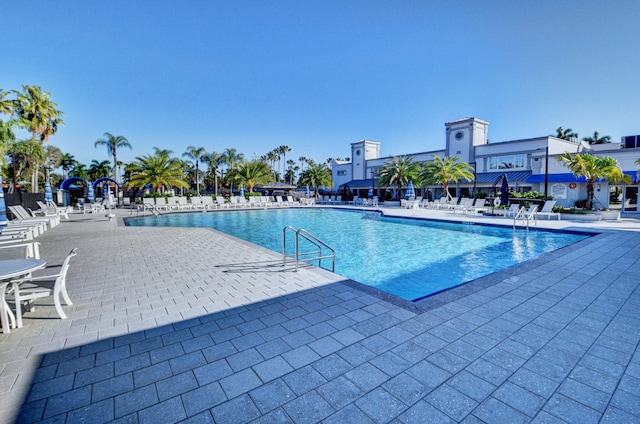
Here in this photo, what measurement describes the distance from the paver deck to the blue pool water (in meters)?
1.88

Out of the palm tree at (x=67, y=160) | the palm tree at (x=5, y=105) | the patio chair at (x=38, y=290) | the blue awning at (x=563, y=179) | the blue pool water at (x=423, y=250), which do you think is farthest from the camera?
the palm tree at (x=67, y=160)

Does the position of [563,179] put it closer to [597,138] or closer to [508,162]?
[508,162]

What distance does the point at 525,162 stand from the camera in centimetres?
2647

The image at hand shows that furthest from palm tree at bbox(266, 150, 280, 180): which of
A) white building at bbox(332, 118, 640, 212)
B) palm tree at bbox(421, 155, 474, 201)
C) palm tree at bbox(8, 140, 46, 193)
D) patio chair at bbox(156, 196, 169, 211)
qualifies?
palm tree at bbox(421, 155, 474, 201)

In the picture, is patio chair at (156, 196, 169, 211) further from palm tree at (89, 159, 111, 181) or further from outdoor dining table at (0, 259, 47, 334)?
palm tree at (89, 159, 111, 181)

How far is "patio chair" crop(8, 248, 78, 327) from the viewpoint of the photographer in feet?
11.1

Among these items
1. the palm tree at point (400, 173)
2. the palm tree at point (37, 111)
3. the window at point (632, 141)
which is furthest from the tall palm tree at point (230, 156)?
the window at point (632, 141)

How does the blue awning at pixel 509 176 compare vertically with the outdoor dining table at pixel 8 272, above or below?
above

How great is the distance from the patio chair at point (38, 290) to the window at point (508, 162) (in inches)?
1265

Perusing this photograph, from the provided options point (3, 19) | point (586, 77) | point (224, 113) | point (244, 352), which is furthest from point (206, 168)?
point (244, 352)

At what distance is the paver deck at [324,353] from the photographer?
6.88 feet

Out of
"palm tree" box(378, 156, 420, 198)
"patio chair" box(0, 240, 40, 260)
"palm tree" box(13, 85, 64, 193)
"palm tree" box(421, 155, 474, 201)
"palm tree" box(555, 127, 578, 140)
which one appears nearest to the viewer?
"patio chair" box(0, 240, 40, 260)

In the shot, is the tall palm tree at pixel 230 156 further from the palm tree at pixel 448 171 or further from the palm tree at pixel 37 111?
the palm tree at pixel 448 171

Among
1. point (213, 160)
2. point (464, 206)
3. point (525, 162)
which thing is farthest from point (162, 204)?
point (525, 162)
